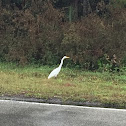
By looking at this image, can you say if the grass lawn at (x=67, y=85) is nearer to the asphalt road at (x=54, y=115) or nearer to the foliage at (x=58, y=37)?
the asphalt road at (x=54, y=115)

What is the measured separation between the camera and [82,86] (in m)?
9.16

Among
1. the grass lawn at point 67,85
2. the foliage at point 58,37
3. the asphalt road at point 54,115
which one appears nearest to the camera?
the asphalt road at point 54,115

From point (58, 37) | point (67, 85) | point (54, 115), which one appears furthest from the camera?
point (58, 37)

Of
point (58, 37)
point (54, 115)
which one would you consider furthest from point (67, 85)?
point (58, 37)

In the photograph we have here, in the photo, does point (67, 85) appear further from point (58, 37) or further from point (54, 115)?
point (58, 37)

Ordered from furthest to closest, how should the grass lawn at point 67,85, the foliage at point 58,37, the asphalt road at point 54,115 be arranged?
the foliage at point 58,37
the grass lawn at point 67,85
the asphalt road at point 54,115

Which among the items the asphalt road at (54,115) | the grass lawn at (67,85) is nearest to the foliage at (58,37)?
the grass lawn at (67,85)

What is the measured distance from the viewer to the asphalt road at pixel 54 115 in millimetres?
5902

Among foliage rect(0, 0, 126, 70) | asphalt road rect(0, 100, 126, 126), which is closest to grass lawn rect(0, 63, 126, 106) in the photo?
asphalt road rect(0, 100, 126, 126)

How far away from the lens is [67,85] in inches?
366

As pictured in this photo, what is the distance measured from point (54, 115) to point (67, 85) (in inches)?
115

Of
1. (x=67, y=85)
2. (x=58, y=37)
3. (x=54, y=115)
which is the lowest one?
(x=67, y=85)

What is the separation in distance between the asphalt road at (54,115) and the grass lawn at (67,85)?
0.68 metres

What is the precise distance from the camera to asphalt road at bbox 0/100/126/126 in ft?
19.4
